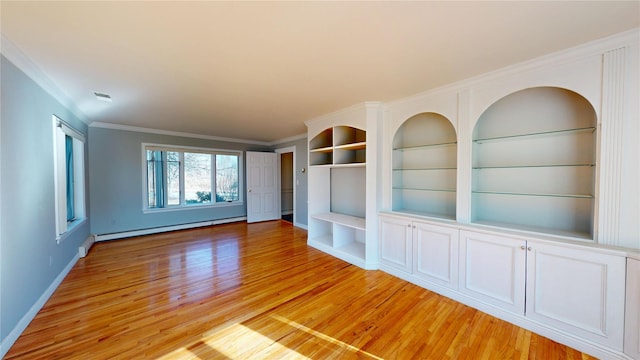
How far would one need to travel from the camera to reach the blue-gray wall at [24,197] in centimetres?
183

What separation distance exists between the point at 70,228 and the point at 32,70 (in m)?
2.27

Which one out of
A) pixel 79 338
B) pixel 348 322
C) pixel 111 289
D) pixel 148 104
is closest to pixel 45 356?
pixel 79 338

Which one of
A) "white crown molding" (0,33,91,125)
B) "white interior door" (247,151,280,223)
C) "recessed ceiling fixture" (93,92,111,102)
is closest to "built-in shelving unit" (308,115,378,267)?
"white interior door" (247,151,280,223)

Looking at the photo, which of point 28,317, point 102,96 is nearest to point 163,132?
point 102,96

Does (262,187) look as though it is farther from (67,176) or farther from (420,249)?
(420,249)

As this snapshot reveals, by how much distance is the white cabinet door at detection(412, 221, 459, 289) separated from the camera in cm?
256

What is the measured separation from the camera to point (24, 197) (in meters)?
2.13

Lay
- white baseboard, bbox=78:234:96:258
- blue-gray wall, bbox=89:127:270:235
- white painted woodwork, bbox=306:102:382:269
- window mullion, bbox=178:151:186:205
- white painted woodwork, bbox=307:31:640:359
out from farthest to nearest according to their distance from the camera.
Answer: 1. window mullion, bbox=178:151:186:205
2. blue-gray wall, bbox=89:127:270:235
3. white baseboard, bbox=78:234:96:258
4. white painted woodwork, bbox=306:102:382:269
5. white painted woodwork, bbox=307:31:640:359

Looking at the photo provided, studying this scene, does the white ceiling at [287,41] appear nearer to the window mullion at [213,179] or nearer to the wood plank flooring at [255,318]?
the wood plank flooring at [255,318]

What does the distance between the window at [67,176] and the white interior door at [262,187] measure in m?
3.22

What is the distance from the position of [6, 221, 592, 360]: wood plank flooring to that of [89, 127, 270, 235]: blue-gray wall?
5.21 ft

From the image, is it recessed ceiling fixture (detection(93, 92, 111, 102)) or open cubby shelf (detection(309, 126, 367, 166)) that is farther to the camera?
open cubby shelf (detection(309, 126, 367, 166))

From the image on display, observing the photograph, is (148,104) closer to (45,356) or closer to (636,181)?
(45,356)

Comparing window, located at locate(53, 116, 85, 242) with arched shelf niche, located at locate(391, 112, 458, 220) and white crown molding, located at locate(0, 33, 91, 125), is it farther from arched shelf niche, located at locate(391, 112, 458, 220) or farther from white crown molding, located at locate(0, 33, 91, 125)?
arched shelf niche, located at locate(391, 112, 458, 220)
